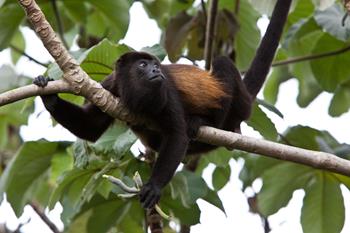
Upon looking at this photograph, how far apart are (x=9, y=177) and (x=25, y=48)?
2641 millimetres

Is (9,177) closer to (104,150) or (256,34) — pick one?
(104,150)

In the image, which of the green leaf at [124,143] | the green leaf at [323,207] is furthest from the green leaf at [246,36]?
the green leaf at [124,143]

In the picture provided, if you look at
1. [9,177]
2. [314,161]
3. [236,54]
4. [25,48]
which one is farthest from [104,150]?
[25,48]

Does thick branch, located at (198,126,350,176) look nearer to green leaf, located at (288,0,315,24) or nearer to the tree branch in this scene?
the tree branch

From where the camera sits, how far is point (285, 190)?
521 centimetres

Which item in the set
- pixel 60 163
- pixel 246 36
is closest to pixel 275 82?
pixel 246 36

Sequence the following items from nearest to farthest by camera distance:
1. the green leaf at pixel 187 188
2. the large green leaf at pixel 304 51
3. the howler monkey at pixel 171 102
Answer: the howler monkey at pixel 171 102 → the green leaf at pixel 187 188 → the large green leaf at pixel 304 51

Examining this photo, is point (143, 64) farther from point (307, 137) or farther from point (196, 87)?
point (307, 137)

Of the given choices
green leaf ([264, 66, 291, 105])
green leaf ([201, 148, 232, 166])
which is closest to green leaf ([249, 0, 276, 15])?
green leaf ([201, 148, 232, 166])

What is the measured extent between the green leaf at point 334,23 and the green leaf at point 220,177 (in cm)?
123

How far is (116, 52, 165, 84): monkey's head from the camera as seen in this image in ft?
14.6

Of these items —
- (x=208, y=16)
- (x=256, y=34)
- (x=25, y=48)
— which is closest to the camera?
(x=208, y=16)

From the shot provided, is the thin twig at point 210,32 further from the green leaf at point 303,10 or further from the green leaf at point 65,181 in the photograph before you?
the green leaf at point 65,181

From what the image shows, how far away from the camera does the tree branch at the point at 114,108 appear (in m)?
→ 3.55
